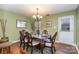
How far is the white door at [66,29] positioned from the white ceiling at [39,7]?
165 mm

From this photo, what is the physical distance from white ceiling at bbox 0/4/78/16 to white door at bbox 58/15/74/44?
165mm

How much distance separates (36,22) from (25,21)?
8.2 inches

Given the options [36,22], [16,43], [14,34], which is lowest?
[16,43]

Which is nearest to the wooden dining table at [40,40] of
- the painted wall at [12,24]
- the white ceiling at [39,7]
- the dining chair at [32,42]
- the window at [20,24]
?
the dining chair at [32,42]

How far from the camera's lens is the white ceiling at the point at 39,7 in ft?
6.00

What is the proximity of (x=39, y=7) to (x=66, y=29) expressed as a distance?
2.11 ft

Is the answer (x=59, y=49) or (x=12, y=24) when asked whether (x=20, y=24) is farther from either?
(x=59, y=49)

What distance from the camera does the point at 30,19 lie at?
1.95 meters

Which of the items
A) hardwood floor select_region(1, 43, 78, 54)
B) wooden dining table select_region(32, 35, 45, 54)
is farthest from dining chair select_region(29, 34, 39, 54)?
hardwood floor select_region(1, 43, 78, 54)

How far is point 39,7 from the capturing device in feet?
6.05

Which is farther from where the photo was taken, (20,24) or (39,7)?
(20,24)

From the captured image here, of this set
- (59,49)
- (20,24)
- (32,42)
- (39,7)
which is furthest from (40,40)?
(39,7)
